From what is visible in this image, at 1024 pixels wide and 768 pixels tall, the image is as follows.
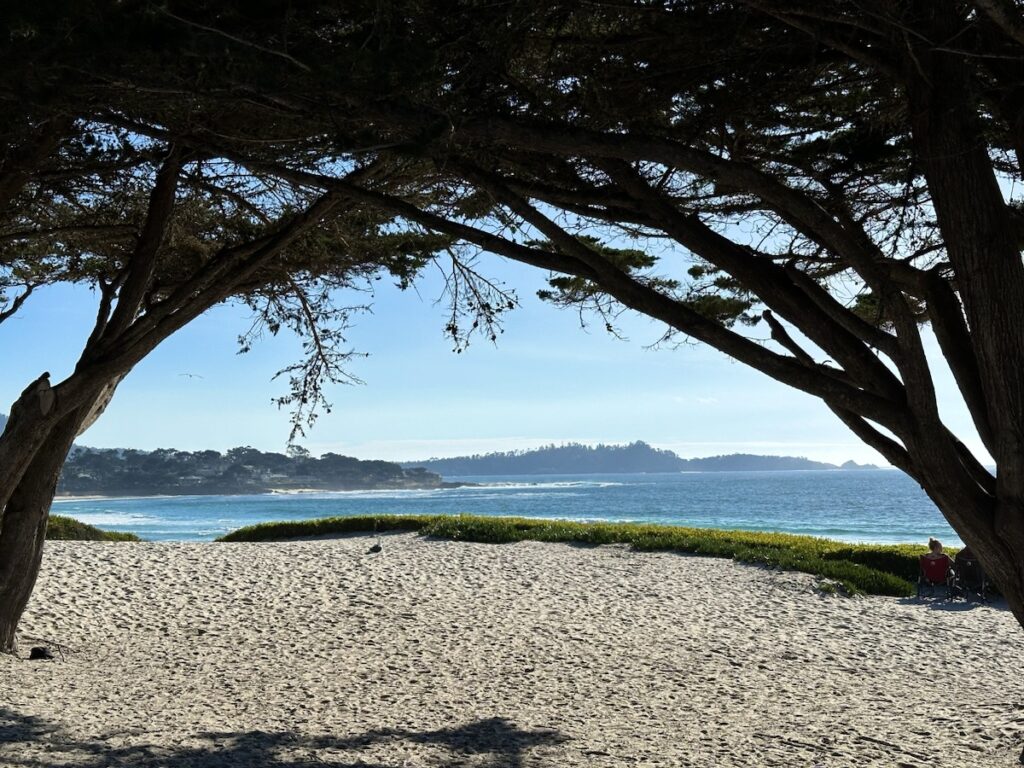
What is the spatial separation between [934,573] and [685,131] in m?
8.62

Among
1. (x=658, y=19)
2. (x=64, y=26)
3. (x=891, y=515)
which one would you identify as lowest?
(x=891, y=515)

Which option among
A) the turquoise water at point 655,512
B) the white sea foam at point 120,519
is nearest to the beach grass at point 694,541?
the turquoise water at point 655,512

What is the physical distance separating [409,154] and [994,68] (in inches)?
110

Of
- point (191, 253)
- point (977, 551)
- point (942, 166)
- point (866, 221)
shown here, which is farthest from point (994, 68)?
point (191, 253)

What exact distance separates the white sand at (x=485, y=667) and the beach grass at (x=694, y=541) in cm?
66

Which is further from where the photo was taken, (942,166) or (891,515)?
(891,515)

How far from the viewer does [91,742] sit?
15.6 ft

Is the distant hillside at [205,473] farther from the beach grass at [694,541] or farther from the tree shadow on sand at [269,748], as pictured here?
the tree shadow on sand at [269,748]

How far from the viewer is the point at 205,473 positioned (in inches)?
4055

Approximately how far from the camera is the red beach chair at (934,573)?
11641mm

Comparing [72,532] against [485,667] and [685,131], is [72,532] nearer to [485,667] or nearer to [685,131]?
[485,667]

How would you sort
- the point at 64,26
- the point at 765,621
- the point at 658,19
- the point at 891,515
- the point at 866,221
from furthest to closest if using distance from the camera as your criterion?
the point at 891,515, the point at 765,621, the point at 866,221, the point at 658,19, the point at 64,26

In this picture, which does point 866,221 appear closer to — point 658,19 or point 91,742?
point 658,19

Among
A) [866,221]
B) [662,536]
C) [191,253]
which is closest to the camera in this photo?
[866,221]
